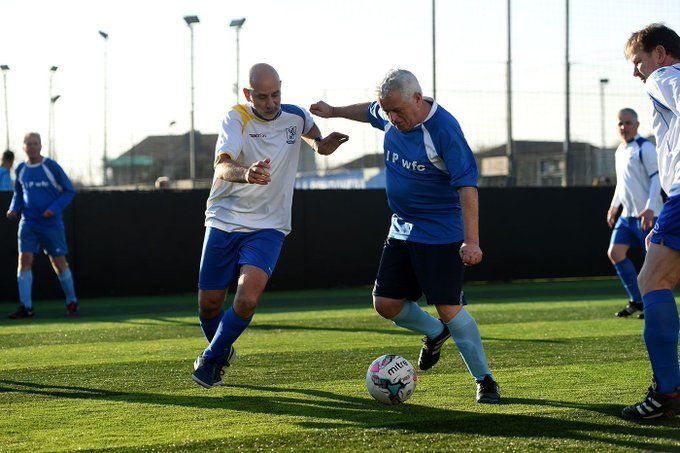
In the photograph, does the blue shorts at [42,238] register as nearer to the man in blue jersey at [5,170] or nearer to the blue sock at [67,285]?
the blue sock at [67,285]

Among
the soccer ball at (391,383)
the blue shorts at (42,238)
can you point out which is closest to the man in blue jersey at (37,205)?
the blue shorts at (42,238)

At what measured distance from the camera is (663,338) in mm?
5613

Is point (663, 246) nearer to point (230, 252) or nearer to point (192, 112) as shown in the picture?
point (230, 252)

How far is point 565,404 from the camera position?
6.18m

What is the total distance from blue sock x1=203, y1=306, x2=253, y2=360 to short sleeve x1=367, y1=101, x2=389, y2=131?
4.93 ft

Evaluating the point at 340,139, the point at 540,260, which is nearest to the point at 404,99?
the point at 340,139

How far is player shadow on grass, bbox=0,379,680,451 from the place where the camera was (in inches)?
211

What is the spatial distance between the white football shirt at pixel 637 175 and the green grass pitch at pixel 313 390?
1.34 meters

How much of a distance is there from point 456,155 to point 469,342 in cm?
115

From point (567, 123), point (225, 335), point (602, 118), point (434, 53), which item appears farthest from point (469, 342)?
point (602, 118)

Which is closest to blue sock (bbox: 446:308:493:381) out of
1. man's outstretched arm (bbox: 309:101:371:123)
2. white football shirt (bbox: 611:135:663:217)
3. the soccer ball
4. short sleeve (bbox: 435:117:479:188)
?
the soccer ball

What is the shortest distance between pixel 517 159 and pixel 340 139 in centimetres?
1411

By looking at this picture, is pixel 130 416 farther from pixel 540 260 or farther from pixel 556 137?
pixel 556 137

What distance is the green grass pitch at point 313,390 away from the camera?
5324 millimetres
